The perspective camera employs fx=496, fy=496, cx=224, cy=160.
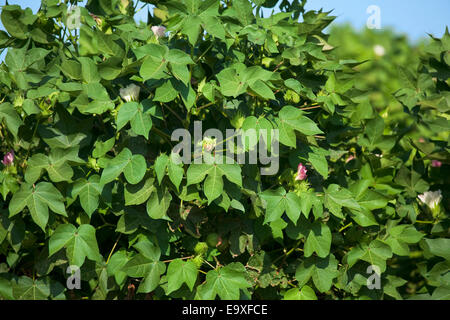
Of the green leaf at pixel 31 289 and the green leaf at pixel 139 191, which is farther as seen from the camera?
the green leaf at pixel 31 289

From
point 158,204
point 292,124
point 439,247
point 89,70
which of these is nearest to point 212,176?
point 158,204

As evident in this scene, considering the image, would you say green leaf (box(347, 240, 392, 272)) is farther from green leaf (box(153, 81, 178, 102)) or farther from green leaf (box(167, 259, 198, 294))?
green leaf (box(153, 81, 178, 102))

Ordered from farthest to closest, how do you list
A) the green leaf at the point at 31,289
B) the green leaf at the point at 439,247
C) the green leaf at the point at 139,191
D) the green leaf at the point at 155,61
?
the green leaf at the point at 439,247
the green leaf at the point at 31,289
the green leaf at the point at 139,191
the green leaf at the point at 155,61

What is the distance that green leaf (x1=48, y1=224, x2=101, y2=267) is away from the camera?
1.54 metres

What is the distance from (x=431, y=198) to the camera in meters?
2.07

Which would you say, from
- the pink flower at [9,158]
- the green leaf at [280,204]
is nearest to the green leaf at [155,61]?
the green leaf at [280,204]

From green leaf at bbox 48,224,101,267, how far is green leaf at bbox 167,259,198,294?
0.24m

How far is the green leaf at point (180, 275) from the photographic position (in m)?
1.49

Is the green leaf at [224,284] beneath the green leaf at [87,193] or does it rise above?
beneath

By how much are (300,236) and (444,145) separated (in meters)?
0.80

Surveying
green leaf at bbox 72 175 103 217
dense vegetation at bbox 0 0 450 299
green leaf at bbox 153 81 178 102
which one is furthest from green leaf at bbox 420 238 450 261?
green leaf at bbox 72 175 103 217

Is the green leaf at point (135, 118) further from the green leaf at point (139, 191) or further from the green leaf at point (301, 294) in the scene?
the green leaf at point (301, 294)

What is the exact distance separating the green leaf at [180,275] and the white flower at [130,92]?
0.54 meters
